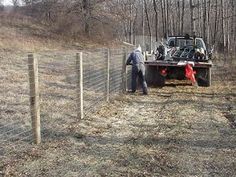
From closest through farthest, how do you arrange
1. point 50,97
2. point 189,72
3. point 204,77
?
point 50,97, point 189,72, point 204,77

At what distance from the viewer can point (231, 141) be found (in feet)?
25.8

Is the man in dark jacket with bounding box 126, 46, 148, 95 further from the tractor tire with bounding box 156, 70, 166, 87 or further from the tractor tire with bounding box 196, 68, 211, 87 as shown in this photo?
the tractor tire with bounding box 196, 68, 211, 87

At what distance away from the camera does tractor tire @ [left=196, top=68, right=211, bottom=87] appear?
1630cm

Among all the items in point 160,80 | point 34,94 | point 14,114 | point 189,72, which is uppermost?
point 34,94

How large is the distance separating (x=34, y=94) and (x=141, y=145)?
2015mm

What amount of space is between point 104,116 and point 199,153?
3.41 metres

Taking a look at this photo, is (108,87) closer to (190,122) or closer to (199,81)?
(190,122)

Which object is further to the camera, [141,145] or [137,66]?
[137,66]

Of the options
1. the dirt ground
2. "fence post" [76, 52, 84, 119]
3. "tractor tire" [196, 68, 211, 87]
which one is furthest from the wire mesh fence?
"tractor tire" [196, 68, 211, 87]

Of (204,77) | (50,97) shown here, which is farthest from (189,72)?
(50,97)

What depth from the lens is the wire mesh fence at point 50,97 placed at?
25.2ft

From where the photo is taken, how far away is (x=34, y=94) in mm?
7199

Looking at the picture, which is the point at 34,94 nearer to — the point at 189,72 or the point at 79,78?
Result: the point at 79,78

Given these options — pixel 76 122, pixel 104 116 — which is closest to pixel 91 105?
pixel 104 116
